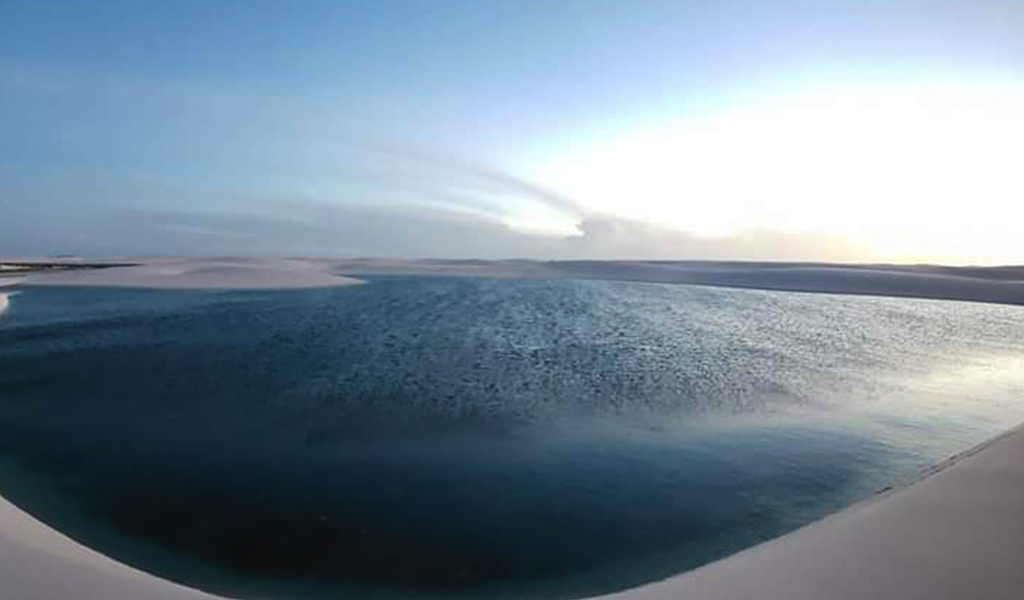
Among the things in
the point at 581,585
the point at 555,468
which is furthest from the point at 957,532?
the point at 555,468

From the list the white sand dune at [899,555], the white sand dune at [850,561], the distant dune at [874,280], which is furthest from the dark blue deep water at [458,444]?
the distant dune at [874,280]

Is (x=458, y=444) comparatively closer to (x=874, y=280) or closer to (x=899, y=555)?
(x=899, y=555)

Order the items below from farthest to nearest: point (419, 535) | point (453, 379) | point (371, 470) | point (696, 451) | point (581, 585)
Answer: point (453, 379) → point (696, 451) → point (371, 470) → point (419, 535) → point (581, 585)

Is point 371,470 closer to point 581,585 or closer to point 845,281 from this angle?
point 581,585

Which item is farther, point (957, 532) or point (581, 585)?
point (581, 585)

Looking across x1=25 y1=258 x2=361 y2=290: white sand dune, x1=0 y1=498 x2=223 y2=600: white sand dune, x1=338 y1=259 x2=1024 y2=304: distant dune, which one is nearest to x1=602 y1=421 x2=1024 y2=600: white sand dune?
x1=0 y1=498 x2=223 y2=600: white sand dune

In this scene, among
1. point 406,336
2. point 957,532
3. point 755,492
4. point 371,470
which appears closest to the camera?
point 957,532

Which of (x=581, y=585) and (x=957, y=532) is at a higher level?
(x=957, y=532)

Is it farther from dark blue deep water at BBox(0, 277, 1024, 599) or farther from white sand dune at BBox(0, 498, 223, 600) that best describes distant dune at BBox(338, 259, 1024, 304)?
white sand dune at BBox(0, 498, 223, 600)
